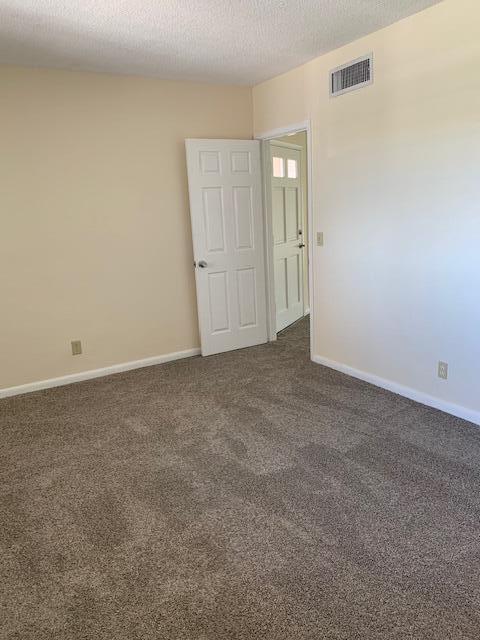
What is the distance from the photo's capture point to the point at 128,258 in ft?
14.0

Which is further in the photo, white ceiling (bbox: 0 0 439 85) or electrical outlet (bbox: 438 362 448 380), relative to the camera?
electrical outlet (bbox: 438 362 448 380)

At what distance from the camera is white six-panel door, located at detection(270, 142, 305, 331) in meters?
5.29

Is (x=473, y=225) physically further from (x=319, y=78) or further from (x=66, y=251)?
(x=66, y=251)

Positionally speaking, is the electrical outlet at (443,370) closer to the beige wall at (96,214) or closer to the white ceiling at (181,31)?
the white ceiling at (181,31)

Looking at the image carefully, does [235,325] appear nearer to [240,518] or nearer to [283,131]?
[283,131]

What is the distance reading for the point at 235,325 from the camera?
15.8 ft

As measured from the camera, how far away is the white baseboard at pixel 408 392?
3.10 metres

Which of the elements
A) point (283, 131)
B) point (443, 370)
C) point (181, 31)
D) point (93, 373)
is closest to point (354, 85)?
point (283, 131)

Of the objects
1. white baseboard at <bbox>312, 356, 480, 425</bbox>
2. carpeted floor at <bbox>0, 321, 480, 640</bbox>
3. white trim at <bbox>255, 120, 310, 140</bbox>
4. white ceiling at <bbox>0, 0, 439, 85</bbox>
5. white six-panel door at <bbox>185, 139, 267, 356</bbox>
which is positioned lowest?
carpeted floor at <bbox>0, 321, 480, 640</bbox>

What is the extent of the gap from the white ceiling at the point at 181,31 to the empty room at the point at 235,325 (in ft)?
0.08

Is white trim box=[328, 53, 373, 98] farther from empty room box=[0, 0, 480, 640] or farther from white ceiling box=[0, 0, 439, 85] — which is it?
white ceiling box=[0, 0, 439, 85]

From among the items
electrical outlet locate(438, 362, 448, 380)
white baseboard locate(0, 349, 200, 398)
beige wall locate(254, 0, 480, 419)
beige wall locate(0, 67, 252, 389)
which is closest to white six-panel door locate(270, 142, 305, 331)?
beige wall locate(0, 67, 252, 389)

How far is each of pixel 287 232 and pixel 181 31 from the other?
110 inches

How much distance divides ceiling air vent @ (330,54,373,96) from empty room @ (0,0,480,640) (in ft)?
0.08
